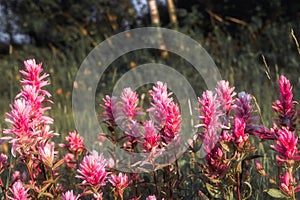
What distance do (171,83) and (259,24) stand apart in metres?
3.45

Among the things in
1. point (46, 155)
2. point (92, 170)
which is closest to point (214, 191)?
point (92, 170)

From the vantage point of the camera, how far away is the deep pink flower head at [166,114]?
2.09 metres

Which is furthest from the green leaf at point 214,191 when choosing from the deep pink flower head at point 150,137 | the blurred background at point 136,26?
the blurred background at point 136,26

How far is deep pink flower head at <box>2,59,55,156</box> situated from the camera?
6.45 feet

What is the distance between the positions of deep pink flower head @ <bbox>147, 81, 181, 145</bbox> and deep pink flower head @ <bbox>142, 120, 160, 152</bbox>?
0.03 metres

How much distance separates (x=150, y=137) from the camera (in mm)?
2154

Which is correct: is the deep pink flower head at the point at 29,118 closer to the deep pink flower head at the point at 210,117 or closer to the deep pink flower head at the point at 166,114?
the deep pink flower head at the point at 166,114

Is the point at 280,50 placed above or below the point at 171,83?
above

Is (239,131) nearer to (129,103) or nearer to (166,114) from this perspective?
(166,114)

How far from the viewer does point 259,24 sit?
1096cm

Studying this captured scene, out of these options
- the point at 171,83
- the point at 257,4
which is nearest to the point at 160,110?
the point at 171,83

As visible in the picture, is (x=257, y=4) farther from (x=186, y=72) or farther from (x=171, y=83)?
(x=171, y=83)

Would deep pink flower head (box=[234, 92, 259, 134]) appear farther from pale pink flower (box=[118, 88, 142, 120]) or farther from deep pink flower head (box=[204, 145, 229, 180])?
pale pink flower (box=[118, 88, 142, 120])

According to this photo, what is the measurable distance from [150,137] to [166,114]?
13 cm
